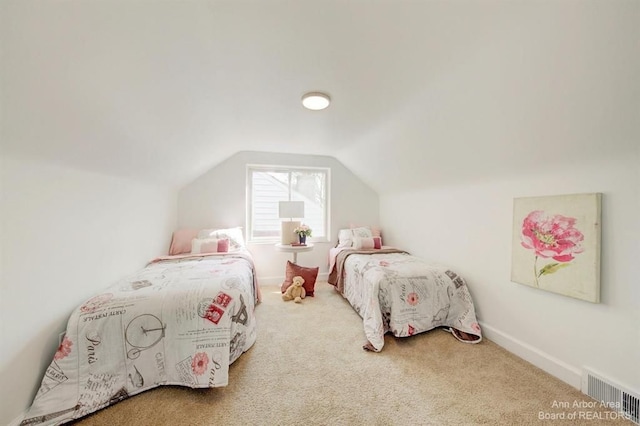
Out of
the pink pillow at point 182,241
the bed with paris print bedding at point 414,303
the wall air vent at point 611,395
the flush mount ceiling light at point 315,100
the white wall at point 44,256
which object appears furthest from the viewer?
the pink pillow at point 182,241

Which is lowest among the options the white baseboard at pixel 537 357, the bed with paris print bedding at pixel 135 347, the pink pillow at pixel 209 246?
the white baseboard at pixel 537 357

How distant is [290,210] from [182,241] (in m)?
1.52

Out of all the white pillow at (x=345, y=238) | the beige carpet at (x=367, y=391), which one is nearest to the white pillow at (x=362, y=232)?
the white pillow at (x=345, y=238)

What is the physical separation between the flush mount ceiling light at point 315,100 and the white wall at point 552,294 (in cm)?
163

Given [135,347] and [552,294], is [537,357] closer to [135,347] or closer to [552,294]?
[552,294]

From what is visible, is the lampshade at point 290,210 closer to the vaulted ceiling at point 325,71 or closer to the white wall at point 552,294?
the vaulted ceiling at point 325,71

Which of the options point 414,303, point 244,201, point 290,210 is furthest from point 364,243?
point 244,201

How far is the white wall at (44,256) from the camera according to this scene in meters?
1.15

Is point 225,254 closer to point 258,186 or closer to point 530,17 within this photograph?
point 258,186

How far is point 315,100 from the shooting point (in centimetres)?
193

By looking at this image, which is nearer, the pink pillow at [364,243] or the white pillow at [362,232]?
the pink pillow at [364,243]

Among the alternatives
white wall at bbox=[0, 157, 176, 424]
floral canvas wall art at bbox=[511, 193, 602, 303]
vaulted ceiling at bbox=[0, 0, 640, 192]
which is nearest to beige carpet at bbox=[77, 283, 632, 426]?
white wall at bbox=[0, 157, 176, 424]

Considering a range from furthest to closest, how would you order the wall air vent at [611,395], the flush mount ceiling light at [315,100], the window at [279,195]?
the window at [279,195], the flush mount ceiling light at [315,100], the wall air vent at [611,395]

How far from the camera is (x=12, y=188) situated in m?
1.17
